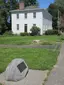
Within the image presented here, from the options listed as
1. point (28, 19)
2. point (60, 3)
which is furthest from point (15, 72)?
point (60, 3)

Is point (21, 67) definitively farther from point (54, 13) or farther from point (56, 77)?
point (54, 13)

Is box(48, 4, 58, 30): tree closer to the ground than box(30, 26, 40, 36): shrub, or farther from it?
closer to the ground

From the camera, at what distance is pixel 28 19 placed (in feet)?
153

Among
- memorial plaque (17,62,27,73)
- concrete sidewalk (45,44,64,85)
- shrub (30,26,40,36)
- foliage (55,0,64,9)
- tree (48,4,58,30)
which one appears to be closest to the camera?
concrete sidewalk (45,44,64,85)

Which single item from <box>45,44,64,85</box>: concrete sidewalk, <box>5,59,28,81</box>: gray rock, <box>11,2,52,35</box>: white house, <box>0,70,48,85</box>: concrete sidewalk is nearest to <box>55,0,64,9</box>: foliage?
<box>11,2,52,35</box>: white house

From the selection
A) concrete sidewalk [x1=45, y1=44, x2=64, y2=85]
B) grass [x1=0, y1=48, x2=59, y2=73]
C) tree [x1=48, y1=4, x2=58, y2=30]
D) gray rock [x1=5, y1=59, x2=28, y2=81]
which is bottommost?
tree [x1=48, y1=4, x2=58, y2=30]

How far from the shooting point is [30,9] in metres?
46.7

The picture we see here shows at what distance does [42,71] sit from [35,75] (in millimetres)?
832

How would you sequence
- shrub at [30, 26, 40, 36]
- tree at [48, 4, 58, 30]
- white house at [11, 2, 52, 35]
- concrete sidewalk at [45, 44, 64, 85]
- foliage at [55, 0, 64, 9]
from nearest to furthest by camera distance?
1. concrete sidewalk at [45, 44, 64, 85]
2. shrub at [30, 26, 40, 36]
3. white house at [11, 2, 52, 35]
4. tree at [48, 4, 58, 30]
5. foliage at [55, 0, 64, 9]

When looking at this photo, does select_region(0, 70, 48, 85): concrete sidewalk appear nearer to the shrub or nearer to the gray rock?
the gray rock

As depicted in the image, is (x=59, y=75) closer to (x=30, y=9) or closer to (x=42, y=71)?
(x=42, y=71)

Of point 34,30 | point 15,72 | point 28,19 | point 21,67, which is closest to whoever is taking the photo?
point 15,72

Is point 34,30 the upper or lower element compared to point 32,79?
lower

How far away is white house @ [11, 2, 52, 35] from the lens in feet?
150
